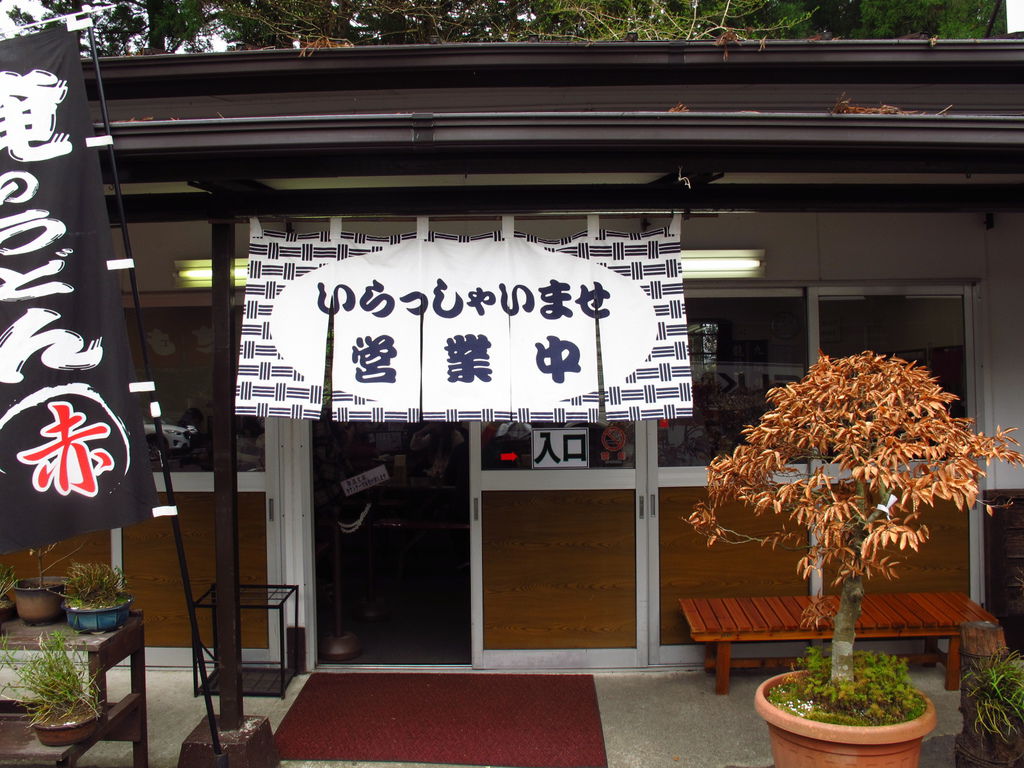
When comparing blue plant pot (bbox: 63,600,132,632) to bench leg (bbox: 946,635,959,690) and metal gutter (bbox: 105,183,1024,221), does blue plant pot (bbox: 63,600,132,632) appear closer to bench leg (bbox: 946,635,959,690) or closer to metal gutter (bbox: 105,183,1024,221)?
metal gutter (bbox: 105,183,1024,221)

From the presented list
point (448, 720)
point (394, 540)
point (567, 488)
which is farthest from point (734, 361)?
point (394, 540)

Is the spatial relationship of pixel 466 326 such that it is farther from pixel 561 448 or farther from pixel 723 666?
pixel 723 666

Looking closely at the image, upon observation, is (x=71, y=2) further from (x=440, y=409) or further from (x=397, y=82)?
(x=440, y=409)

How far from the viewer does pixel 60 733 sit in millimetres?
3312

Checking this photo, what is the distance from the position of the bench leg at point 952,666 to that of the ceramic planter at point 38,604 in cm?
540

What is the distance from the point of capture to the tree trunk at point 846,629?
3.25 meters

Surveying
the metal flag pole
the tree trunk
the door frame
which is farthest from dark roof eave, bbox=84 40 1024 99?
the tree trunk

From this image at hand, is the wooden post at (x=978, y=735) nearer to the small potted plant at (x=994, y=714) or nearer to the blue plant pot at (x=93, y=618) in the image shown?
the small potted plant at (x=994, y=714)

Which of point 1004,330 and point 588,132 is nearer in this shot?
point 588,132

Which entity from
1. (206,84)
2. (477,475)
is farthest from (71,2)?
(477,475)

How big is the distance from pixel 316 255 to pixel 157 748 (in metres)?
3.03

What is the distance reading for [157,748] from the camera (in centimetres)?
420

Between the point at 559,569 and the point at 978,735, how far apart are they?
257 cm

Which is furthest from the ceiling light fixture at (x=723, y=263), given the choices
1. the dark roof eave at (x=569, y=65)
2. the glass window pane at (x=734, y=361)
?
the dark roof eave at (x=569, y=65)
